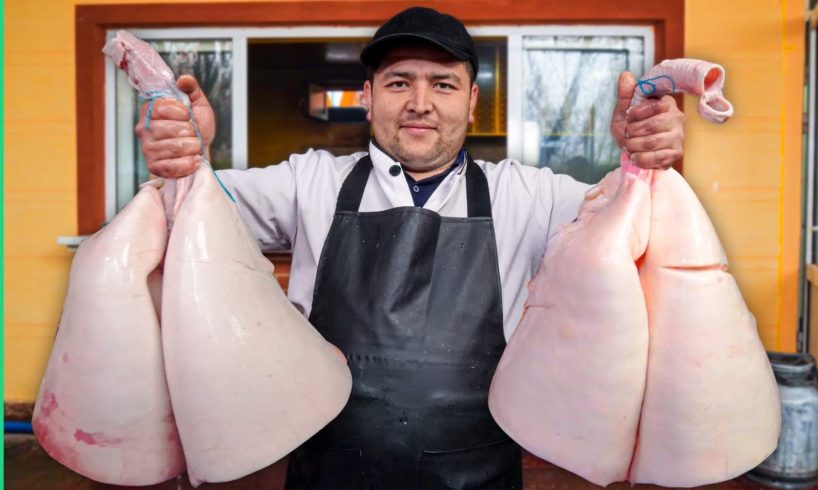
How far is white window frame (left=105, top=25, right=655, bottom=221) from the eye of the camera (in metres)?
3.89

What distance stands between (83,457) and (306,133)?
707cm

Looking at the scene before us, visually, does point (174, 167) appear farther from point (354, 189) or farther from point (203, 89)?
point (203, 89)

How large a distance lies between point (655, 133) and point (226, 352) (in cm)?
92

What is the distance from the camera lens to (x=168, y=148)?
137 centimetres

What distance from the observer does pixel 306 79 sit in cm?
784

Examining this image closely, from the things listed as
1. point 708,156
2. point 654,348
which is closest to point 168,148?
point 654,348

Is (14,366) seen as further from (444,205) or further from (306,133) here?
(306,133)

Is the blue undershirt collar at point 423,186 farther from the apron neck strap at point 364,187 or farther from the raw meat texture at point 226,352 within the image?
the raw meat texture at point 226,352

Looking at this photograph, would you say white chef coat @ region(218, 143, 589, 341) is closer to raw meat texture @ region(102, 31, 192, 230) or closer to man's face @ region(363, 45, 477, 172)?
man's face @ region(363, 45, 477, 172)

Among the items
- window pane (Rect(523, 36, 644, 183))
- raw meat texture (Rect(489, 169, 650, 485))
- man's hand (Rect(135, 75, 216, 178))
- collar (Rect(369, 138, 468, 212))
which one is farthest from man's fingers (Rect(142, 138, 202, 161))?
window pane (Rect(523, 36, 644, 183))

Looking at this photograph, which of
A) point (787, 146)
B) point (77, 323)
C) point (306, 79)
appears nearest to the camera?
point (77, 323)

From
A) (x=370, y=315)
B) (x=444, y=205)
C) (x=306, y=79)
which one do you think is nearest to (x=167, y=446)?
(x=370, y=315)

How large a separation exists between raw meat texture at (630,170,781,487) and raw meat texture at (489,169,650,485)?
3 centimetres

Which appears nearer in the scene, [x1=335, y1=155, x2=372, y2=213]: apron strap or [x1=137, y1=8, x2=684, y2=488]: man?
[x1=137, y1=8, x2=684, y2=488]: man
